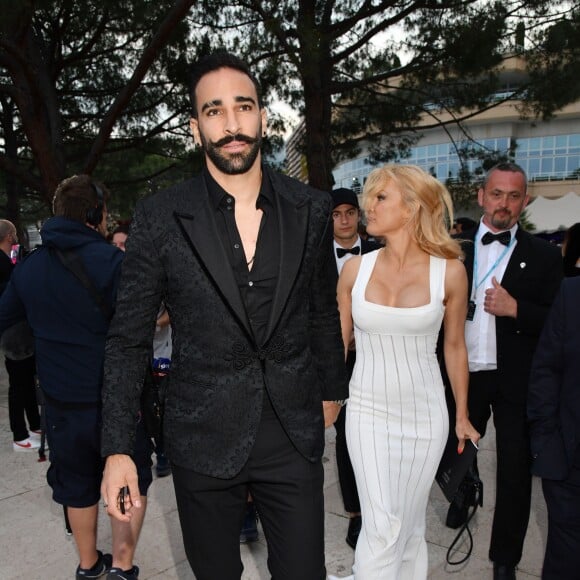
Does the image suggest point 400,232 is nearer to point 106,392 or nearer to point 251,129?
point 251,129

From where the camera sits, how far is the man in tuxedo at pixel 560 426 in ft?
7.25

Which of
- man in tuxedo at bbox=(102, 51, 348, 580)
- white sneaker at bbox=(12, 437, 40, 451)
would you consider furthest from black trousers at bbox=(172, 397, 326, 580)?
white sneaker at bbox=(12, 437, 40, 451)

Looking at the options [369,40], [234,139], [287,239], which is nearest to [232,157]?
[234,139]

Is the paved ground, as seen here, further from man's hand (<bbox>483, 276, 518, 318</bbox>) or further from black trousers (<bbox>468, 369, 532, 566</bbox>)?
man's hand (<bbox>483, 276, 518, 318</bbox>)

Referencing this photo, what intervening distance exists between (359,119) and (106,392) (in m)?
11.2

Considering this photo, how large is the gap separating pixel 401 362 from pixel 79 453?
1609 mm

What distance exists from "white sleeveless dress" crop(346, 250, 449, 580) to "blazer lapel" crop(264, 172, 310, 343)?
2.61 feet

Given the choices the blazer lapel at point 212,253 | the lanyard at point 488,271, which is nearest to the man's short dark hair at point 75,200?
the blazer lapel at point 212,253

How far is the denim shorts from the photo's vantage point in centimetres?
280

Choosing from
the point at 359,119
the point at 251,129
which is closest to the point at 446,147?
the point at 359,119

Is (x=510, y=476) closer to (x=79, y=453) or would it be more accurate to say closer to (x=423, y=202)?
(x=423, y=202)

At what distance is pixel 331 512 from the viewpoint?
12.5 feet

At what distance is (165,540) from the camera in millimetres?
3494

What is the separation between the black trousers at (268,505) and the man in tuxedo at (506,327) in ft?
5.04
